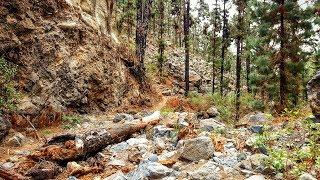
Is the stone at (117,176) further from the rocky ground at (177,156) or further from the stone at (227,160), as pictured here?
the stone at (227,160)

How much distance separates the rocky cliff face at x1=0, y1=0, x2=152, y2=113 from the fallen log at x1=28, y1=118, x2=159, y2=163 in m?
4.41

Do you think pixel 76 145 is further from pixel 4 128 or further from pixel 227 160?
pixel 227 160

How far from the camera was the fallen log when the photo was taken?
8.28 metres

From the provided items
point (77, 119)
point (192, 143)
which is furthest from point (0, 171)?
point (77, 119)

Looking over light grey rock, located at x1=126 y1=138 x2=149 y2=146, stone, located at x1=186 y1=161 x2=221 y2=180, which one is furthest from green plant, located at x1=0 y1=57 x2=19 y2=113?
stone, located at x1=186 y1=161 x2=221 y2=180

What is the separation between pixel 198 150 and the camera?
753 centimetres

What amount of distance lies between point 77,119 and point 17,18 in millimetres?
4774

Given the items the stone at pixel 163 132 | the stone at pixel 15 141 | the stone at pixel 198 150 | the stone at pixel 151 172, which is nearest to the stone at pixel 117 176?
the stone at pixel 151 172

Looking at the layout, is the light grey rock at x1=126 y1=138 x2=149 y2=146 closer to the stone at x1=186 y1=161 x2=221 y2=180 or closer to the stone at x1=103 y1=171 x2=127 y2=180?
the stone at x1=103 y1=171 x2=127 y2=180

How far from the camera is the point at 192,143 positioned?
7664mm

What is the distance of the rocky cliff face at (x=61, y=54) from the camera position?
13.5 metres

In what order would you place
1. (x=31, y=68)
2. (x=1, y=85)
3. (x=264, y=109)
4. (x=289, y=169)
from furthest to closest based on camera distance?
(x=264, y=109)
(x=31, y=68)
(x=1, y=85)
(x=289, y=169)

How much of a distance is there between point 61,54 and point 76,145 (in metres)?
Answer: 7.91

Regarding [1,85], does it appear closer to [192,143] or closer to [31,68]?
[31,68]
